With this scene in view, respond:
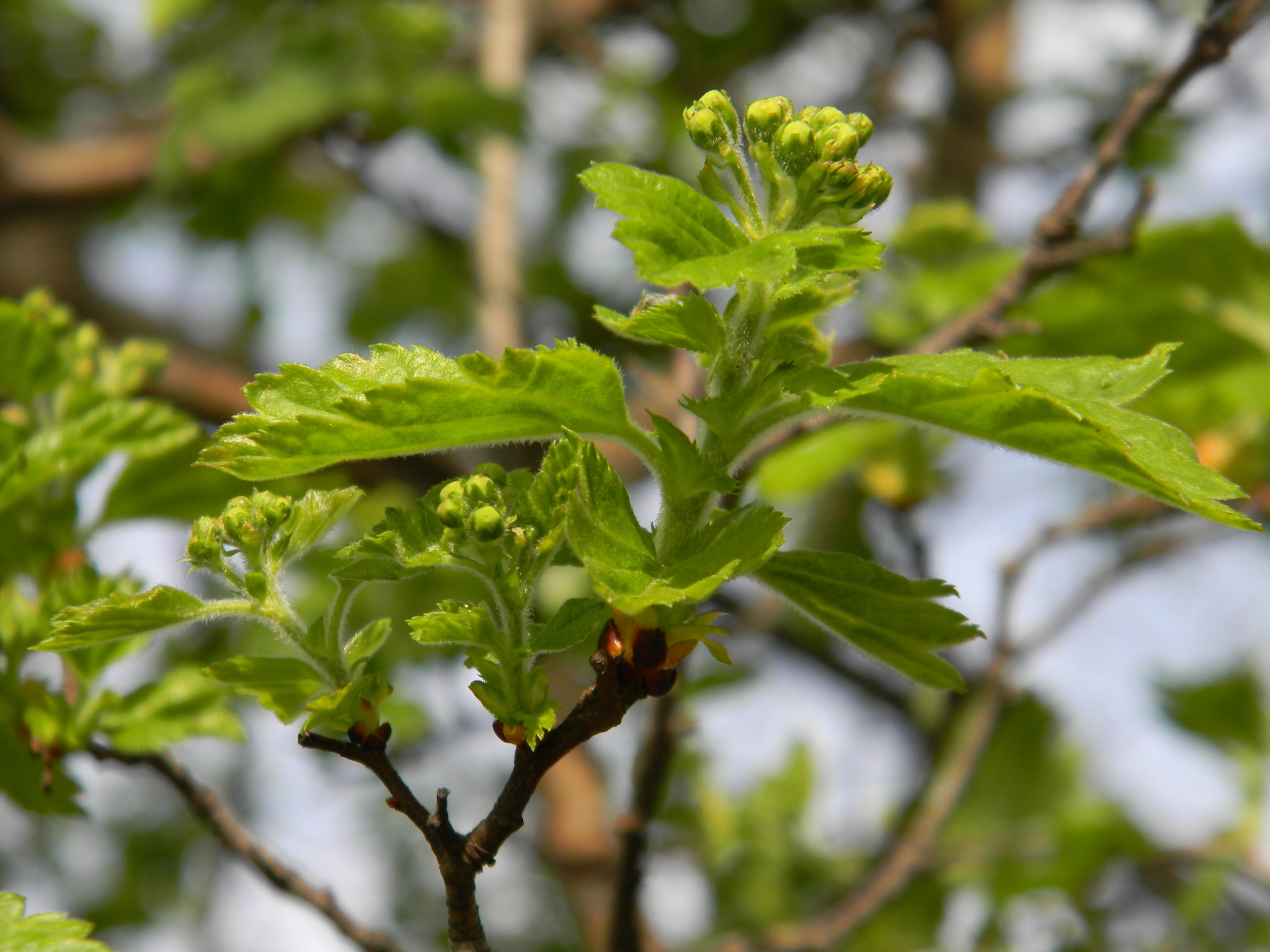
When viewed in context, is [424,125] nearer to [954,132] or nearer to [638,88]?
[638,88]

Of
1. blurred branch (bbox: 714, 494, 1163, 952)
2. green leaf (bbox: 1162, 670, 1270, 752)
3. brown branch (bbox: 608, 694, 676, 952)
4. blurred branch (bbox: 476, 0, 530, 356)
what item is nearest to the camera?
brown branch (bbox: 608, 694, 676, 952)

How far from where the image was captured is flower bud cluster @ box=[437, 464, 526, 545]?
79cm

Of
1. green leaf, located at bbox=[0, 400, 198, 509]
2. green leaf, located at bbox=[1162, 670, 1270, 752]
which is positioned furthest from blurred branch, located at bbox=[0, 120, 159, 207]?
green leaf, located at bbox=[1162, 670, 1270, 752]

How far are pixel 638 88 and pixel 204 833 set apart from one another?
9.38 ft

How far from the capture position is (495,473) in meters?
0.87

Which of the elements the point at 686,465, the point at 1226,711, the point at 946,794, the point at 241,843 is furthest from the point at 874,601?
the point at 1226,711

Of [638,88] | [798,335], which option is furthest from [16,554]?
[638,88]

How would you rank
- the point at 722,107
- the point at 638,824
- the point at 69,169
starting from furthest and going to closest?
the point at 69,169 → the point at 638,824 → the point at 722,107

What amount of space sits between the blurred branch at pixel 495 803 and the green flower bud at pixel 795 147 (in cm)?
39

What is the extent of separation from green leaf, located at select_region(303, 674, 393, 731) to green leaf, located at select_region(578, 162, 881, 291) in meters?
0.39

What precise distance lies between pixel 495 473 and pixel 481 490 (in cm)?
6

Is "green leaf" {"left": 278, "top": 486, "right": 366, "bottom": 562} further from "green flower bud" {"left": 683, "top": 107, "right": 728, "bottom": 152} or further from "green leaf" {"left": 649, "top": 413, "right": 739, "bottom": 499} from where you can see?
"green flower bud" {"left": 683, "top": 107, "right": 728, "bottom": 152}

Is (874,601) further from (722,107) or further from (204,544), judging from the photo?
(204,544)

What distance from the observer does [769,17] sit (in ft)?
14.4
